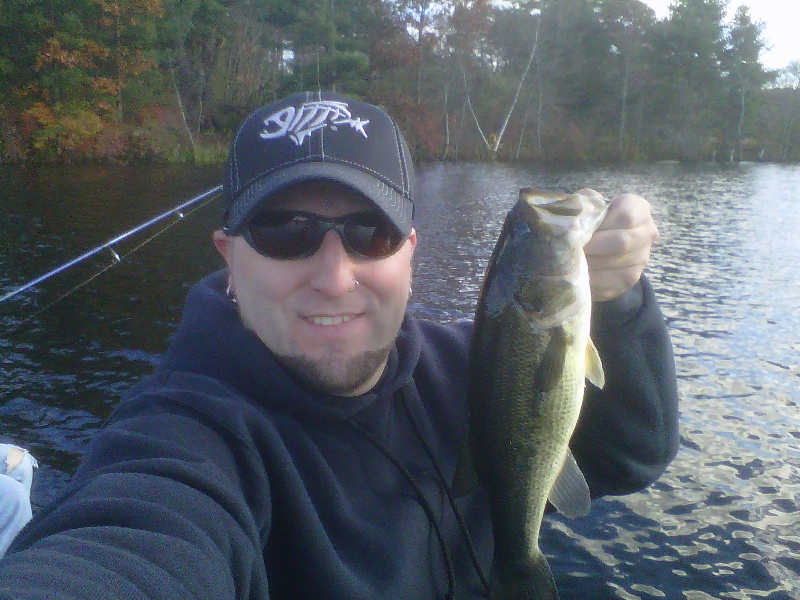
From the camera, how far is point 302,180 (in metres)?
1.92

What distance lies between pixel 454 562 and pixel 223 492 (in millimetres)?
992

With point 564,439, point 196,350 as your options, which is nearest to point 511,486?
point 564,439

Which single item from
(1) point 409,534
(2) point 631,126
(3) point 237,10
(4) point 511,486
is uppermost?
(3) point 237,10

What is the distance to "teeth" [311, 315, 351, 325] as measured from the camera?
1.96 m

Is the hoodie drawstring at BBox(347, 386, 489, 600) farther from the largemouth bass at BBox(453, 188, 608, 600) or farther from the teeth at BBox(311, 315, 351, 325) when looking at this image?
the teeth at BBox(311, 315, 351, 325)

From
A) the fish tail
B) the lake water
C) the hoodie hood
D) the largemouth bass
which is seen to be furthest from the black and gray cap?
the lake water

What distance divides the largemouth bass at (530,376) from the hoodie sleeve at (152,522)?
72 cm

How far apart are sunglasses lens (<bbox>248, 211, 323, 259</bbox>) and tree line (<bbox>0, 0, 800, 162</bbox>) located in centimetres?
3076

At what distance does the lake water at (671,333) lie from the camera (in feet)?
16.3

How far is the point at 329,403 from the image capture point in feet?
6.40

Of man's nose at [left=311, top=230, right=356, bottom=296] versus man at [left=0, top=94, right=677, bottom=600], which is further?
man's nose at [left=311, top=230, right=356, bottom=296]

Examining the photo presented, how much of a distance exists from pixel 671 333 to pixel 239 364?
28.5ft

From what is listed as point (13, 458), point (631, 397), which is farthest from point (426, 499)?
point (13, 458)

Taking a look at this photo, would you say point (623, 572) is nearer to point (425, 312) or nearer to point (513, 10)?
point (425, 312)
